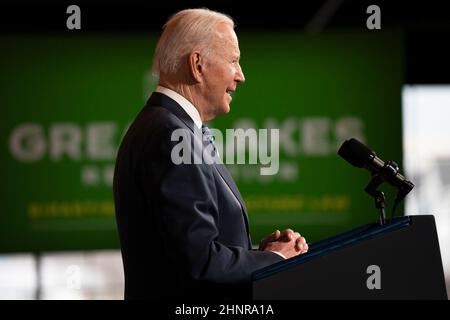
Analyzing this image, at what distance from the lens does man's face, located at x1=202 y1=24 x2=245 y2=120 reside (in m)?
1.78

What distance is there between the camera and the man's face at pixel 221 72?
1775 mm

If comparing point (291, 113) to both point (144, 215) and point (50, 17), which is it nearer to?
point (50, 17)

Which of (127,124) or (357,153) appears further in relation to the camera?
(127,124)

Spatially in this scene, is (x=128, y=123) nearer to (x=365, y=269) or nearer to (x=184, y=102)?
(x=184, y=102)

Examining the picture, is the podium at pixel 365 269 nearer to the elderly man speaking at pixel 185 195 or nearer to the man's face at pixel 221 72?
the elderly man speaking at pixel 185 195

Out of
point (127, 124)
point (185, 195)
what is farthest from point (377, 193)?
point (127, 124)

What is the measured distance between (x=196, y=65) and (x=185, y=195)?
340mm

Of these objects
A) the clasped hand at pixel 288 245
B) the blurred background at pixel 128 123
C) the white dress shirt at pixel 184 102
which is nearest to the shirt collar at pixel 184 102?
the white dress shirt at pixel 184 102

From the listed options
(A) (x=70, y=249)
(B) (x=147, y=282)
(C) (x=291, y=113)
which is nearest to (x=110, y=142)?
(A) (x=70, y=249)

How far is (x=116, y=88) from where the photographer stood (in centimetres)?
447

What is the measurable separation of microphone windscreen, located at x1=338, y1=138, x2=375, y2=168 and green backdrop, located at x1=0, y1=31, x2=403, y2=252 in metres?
2.73

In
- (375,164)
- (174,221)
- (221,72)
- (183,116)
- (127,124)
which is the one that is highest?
(127,124)

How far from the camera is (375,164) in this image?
66.5 inches

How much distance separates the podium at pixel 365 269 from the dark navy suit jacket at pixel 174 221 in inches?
4.1
